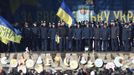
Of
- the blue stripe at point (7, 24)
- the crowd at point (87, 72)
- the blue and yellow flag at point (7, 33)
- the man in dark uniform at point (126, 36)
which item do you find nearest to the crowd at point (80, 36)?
the man in dark uniform at point (126, 36)

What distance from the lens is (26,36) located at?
2100 inches

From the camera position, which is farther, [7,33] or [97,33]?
[97,33]

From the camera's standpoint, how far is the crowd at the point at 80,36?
5291cm

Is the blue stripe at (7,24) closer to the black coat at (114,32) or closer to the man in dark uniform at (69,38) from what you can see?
the man in dark uniform at (69,38)

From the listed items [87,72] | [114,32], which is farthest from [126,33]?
[87,72]

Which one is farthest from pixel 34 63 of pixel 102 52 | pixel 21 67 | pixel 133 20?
pixel 133 20

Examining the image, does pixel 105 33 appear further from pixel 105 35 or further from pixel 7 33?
pixel 7 33

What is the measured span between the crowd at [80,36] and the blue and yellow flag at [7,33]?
0.92 m

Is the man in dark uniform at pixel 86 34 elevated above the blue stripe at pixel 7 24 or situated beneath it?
situated beneath

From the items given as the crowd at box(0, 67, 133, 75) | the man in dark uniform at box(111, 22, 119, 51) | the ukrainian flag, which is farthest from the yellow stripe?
the crowd at box(0, 67, 133, 75)

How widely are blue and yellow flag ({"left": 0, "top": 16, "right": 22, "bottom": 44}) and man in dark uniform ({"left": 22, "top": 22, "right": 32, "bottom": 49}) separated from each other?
2.34 ft

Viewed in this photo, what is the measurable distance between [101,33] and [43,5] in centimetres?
623

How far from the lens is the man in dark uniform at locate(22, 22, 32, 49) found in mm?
53344

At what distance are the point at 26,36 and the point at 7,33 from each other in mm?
1534
